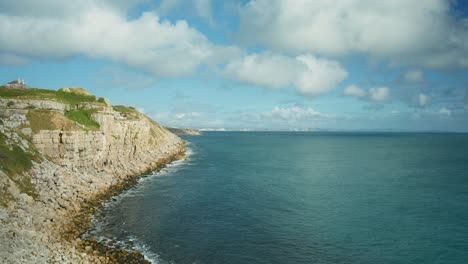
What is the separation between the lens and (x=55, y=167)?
5047 centimetres

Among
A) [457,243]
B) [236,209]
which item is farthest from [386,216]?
[236,209]

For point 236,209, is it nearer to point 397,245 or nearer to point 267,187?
point 267,187

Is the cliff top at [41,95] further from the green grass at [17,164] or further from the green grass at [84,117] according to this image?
the green grass at [17,164]

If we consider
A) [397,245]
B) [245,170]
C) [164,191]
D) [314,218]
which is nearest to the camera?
[397,245]

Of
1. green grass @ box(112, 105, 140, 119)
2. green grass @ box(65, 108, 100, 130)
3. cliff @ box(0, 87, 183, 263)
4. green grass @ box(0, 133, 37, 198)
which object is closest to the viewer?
cliff @ box(0, 87, 183, 263)

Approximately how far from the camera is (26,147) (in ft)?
160

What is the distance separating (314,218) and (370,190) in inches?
900

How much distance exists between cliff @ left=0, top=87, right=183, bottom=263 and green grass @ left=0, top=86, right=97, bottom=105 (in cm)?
16

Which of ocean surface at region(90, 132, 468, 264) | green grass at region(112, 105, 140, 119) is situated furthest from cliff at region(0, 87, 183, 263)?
green grass at region(112, 105, 140, 119)

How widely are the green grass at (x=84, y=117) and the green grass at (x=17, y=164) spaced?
15962 mm

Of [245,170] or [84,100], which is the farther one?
[245,170]

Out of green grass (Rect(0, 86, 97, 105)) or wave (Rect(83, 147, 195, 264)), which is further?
green grass (Rect(0, 86, 97, 105))

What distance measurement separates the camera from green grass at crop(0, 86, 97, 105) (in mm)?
62669

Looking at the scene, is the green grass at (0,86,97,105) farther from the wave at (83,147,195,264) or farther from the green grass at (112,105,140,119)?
the wave at (83,147,195,264)
